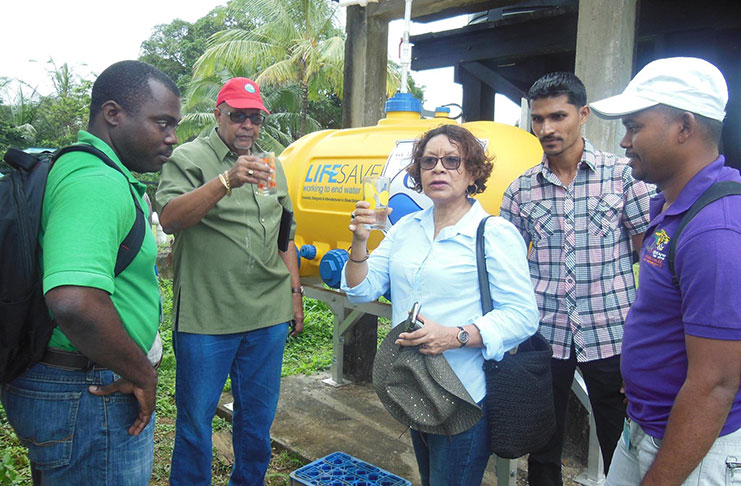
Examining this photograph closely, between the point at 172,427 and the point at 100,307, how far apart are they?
2.90 meters

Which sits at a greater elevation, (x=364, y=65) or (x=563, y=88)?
(x=364, y=65)

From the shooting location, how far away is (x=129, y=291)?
1526 mm

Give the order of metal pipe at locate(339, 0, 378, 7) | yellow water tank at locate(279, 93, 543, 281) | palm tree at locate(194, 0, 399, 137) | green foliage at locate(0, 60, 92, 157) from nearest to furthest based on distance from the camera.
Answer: yellow water tank at locate(279, 93, 543, 281) < metal pipe at locate(339, 0, 378, 7) < palm tree at locate(194, 0, 399, 137) < green foliage at locate(0, 60, 92, 157)

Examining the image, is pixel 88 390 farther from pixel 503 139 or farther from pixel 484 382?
pixel 503 139

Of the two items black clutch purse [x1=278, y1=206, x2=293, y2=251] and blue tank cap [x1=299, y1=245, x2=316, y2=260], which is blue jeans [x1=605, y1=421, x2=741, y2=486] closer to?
black clutch purse [x1=278, y1=206, x2=293, y2=251]

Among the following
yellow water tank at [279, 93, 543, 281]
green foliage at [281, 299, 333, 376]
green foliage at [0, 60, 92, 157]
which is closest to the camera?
yellow water tank at [279, 93, 543, 281]

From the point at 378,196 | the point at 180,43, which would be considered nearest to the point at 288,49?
the point at 180,43

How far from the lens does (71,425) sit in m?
1.47

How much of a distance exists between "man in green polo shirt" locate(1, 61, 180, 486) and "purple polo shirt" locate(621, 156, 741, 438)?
1.28 meters

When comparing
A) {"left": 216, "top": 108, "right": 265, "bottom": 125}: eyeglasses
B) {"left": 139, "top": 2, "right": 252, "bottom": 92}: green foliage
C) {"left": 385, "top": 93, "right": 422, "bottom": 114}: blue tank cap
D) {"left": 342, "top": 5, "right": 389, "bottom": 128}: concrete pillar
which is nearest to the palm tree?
{"left": 139, "top": 2, "right": 252, "bottom": 92}: green foliage

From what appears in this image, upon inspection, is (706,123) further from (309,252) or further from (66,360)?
(309,252)

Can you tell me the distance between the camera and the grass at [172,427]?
3219 mm

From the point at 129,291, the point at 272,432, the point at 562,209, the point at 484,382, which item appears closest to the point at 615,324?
the point at 562,209

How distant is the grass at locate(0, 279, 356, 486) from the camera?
3.22 metres
